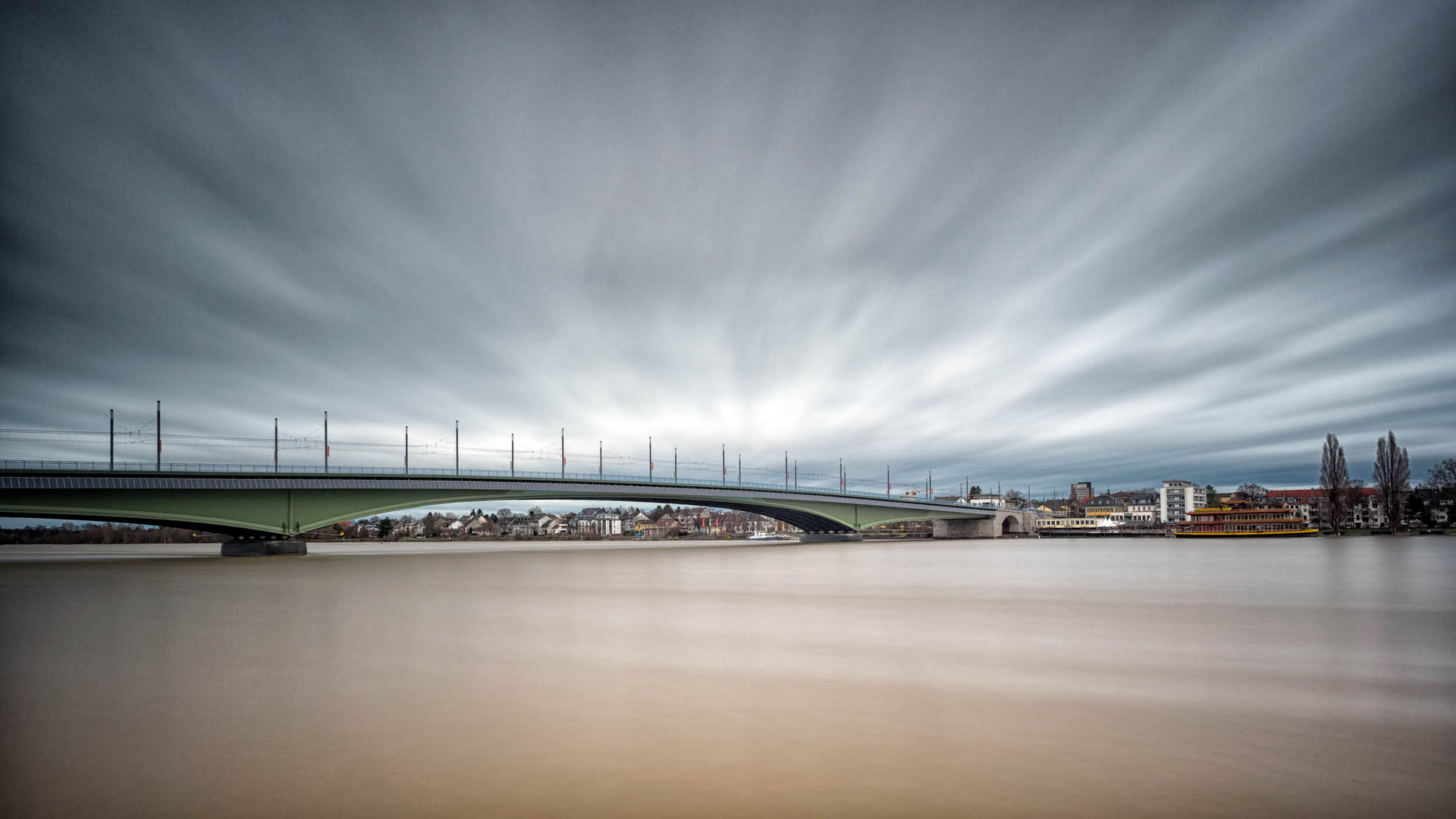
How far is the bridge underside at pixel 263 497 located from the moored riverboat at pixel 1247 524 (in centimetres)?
8541

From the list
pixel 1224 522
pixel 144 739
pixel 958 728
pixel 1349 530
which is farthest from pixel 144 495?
pixel 1349 530

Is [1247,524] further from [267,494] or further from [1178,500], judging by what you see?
[267,494]

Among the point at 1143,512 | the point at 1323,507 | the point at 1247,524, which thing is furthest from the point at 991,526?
the point at 1143,512

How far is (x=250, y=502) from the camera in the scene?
152 feet

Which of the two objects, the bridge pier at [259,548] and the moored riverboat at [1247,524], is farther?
the moored riverboat at [1247,524]

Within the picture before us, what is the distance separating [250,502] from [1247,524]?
131m

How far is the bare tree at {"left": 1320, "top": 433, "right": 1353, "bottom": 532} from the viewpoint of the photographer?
97.1 meters

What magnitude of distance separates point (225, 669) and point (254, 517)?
155 ft

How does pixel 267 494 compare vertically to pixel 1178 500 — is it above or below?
above

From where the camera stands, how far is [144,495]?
42.3 metres

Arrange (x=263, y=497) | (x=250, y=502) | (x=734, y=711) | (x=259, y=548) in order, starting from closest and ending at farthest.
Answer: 1. (x=734, y=711)
2. (x=250, y=502)
3. (x=263, y=497)
4. (x=259, y=548)

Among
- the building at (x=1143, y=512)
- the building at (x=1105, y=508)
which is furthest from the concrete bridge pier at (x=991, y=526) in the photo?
the building at (x=1143, y=512)

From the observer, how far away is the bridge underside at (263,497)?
133ft

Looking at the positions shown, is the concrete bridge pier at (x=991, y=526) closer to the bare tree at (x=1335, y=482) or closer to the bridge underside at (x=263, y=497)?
the bare tree at (x=1335, y=482)
